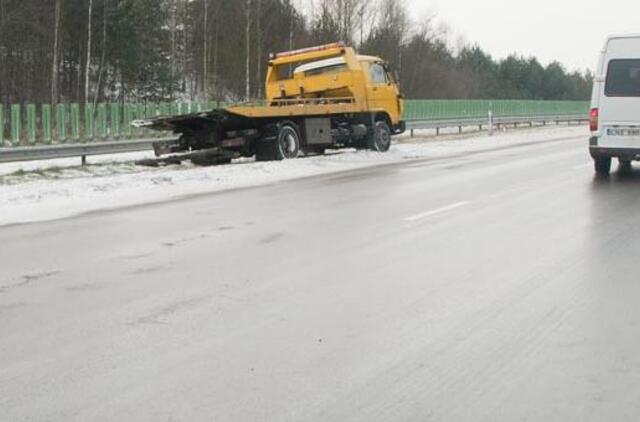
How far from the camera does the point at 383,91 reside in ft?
78.6

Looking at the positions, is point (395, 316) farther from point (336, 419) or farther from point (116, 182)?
point (116, 182)

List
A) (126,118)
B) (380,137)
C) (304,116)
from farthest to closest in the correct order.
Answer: (126,118) → (380,137) → (304,116)

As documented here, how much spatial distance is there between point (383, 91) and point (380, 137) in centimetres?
136

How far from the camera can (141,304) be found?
6027 mm

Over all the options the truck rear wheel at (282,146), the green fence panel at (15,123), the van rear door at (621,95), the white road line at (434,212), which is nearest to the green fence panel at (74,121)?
the green fence panel at (15,123)

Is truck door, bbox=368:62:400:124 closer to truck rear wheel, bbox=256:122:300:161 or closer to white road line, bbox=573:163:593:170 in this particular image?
truck rear wheel, bbox=256:122:300:161

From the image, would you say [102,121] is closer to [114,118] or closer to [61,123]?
[114,118]

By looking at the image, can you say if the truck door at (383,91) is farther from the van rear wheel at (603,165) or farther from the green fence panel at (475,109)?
the green fence panel at (475,109)

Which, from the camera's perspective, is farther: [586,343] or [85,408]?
[586,343]

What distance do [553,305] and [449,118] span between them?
37842 mm

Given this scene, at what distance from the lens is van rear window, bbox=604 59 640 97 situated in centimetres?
1505

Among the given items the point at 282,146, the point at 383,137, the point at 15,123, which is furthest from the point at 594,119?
the point at 15,123

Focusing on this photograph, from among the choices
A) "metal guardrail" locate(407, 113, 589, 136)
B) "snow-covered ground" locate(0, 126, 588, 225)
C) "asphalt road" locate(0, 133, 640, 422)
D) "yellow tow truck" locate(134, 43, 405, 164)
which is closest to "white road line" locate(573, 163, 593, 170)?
"snow-covered ground" locate(0, 126, 588, 225)

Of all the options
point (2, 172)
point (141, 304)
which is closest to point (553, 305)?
point (141, 304)
